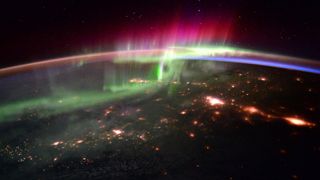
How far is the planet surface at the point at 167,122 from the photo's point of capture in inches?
200

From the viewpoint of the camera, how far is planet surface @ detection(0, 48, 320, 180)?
5074mm

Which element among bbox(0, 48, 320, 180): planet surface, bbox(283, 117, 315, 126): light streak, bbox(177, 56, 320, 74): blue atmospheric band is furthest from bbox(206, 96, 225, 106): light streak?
bbox(177, 56, 320, 74): blue atmospheric band

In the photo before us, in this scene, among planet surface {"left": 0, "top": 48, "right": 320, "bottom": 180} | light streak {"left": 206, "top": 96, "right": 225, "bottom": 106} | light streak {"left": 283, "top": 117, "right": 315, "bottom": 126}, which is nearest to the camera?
planet surface {"left": 0, "top": 48, "right": 320, "bottom": 180}

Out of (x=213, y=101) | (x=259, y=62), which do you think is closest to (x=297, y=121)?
(x=213, y=101)

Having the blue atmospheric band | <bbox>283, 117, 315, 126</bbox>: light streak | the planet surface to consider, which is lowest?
the planet surface

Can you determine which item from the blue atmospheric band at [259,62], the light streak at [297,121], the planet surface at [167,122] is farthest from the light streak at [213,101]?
the blue atmospheric band at [259,62]

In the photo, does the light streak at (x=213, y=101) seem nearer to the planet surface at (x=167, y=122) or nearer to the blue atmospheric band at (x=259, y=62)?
the planet surface at (x=167, y=122)

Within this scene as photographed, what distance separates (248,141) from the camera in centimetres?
574

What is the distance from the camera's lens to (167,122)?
661 centimetres

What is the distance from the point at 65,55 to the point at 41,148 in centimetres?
984

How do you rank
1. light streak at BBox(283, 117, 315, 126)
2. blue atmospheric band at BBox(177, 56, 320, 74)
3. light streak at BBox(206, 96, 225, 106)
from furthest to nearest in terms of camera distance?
blue atmospheric band at BBox(177, 56, 320, 74)
light streak at BBox(206, 96, 225, 106)
light streak at BBox(283, 117, 315, 126)

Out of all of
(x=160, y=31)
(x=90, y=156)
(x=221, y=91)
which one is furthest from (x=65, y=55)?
(x=90, y=156)

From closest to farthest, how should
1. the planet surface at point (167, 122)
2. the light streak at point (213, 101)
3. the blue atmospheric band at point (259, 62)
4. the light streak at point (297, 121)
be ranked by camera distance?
the planet surface at point (167, 122) → the light streak at point (297, 121) → the light streak at point (213, 101) → the blue atmospheric band at point (259, 62)

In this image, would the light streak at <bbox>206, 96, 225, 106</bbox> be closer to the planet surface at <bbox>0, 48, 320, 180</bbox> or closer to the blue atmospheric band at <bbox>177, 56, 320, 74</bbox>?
the planet surface at <bbox>0, 48, 320, 180</bbox>
